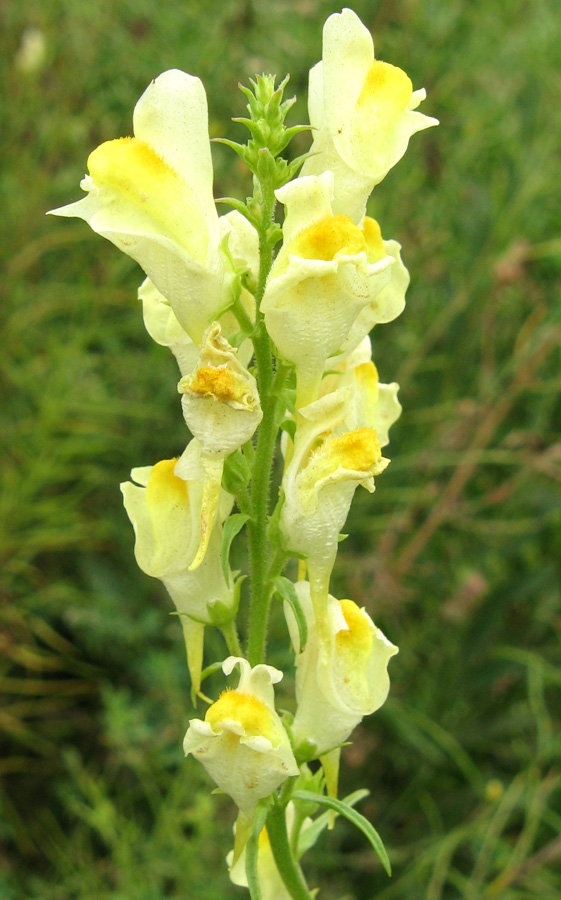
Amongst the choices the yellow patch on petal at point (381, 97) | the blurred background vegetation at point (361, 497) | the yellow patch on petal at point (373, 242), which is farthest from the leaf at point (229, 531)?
the blurred background vegetation at point (361, 497)

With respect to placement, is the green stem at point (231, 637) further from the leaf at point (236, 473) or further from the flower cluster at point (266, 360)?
the leaf at point (236, 473)

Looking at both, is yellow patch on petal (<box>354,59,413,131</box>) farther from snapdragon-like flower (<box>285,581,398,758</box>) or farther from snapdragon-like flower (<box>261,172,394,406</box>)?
snapdragon-like flower (<box>285,581,398,758</box>)

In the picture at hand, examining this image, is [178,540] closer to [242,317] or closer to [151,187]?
[242,317]

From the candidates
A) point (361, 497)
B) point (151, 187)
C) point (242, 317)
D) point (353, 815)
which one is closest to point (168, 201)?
point (151, 187)

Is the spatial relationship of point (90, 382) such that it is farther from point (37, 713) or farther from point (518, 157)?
point (518, 157)

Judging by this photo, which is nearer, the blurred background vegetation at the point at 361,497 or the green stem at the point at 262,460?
the green stem at the point at 262,460

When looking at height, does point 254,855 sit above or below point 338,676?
below
